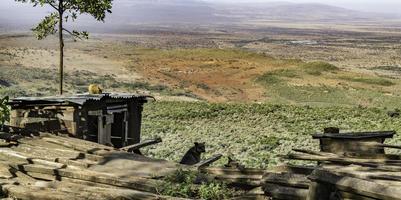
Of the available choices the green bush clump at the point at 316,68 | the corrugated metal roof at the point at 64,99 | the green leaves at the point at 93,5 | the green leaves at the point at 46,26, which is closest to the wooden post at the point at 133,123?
the corrugated metal roof at the point at 64,99

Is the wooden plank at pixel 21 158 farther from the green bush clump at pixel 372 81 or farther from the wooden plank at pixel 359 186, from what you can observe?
the green bush clump at pixel 372 81

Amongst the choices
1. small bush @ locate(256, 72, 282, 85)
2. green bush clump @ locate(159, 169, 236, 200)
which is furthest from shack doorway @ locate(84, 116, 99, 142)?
small bush @ locate(256, 72, 282, 85)

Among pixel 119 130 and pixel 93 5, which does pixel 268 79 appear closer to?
pixel 93 5

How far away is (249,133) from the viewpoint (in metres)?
36.0

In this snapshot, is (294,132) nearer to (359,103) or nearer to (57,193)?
(359,103)

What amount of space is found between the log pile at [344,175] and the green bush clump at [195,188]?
1034mm

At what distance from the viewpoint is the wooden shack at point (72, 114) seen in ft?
64.4

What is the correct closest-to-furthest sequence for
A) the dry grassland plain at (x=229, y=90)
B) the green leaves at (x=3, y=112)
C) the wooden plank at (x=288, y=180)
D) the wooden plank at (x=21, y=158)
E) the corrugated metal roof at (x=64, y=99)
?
the wooden plank at (x=288, y=180), the wooden plank at (x=21, y=158), the green leaves at (x=3, y=112), the corrugated metal roof at (x=64, y=99), the dry grassland plain at (x=229, y=90)

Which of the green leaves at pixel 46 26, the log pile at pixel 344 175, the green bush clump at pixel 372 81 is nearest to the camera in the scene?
the log pile at pixel 344 175

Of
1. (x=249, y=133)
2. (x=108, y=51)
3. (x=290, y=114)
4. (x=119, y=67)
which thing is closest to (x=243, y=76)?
(x=119, y=67)

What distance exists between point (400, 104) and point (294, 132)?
18146mm

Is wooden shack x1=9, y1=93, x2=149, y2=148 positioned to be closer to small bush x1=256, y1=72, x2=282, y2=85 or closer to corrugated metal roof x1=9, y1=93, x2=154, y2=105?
corrugated metal roof x1=9, y1=93, x2=154, y2=105

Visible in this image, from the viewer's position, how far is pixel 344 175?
8.95 m

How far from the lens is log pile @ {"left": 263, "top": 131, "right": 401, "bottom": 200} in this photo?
332 inches
